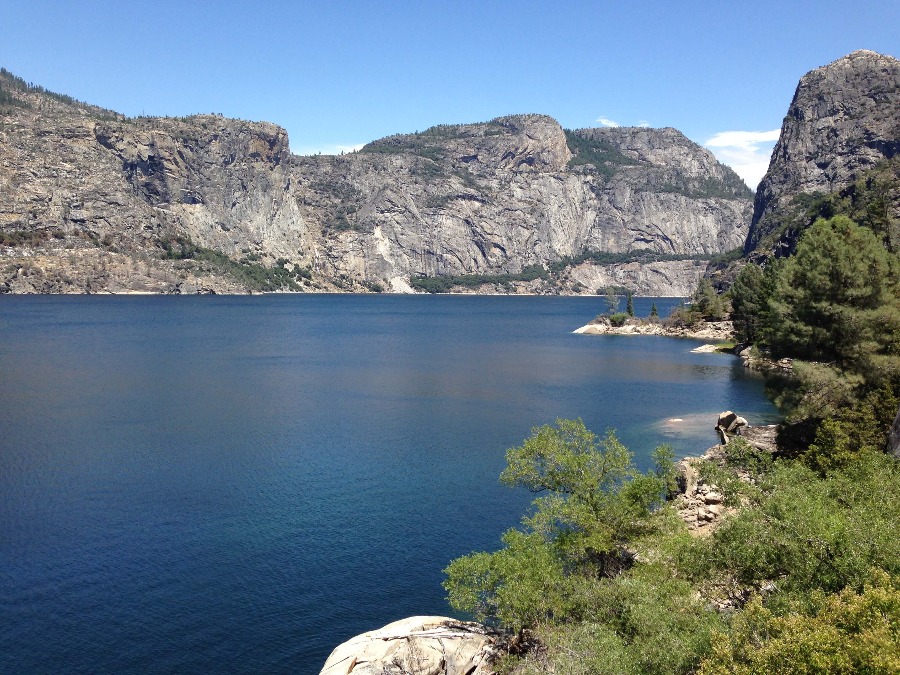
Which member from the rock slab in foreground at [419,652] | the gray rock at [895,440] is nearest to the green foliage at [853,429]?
the gray rock at [895,440]

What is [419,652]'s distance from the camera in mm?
24484

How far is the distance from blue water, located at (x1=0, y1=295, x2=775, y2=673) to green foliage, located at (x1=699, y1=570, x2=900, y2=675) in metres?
18.2

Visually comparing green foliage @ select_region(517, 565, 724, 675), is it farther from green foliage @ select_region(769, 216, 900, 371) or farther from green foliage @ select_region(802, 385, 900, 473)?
green foliage @ select_region(769, 216, 900, 371)

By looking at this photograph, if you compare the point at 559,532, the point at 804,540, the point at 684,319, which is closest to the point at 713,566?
the point at 804,540

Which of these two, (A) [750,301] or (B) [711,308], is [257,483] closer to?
(A) [750,301]

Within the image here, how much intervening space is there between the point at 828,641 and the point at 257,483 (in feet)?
137

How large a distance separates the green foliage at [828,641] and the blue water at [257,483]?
1824cm

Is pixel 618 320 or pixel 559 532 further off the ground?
pixel 618 320

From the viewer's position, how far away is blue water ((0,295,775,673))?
30469mm

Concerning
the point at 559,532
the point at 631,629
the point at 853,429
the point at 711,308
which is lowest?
the point at 631,629

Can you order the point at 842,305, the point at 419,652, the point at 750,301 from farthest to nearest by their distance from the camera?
the point at 750,301, the point at 842,305, the point at 419,652

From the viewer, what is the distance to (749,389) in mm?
88688

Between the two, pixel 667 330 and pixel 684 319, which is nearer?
pixel 684 319

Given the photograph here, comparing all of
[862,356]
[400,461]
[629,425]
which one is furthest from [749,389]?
[400,461]
